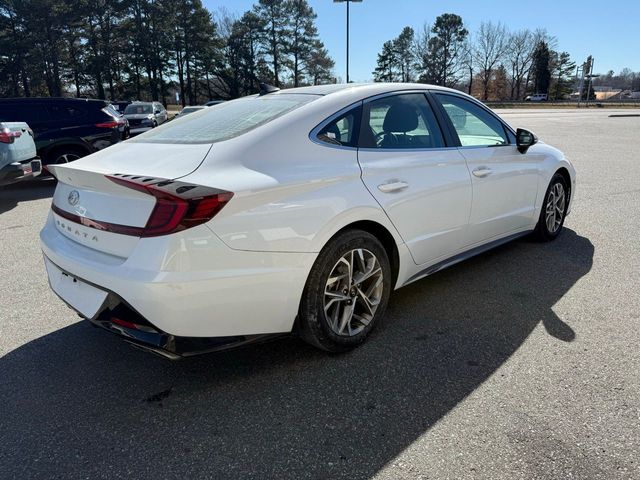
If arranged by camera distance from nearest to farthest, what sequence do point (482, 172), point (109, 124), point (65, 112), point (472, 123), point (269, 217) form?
point (269, 217)
point (482, 172)
point (472, 123)
point (65, 112)
point (109, 124)

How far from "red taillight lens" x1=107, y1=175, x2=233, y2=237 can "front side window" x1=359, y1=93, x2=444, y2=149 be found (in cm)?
114

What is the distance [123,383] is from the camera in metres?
2.74

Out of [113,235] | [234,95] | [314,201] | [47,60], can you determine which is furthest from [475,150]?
[234,95]

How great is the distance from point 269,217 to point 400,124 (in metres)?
1.51

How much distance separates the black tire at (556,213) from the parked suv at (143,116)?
56.5ft

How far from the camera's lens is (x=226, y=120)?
3.12 meters

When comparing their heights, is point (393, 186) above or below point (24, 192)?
above

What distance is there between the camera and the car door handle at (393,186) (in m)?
3.01

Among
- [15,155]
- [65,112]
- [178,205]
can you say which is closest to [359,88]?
[178,205]

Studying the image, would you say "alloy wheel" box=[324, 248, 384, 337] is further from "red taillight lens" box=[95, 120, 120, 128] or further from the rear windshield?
"red taillight lens" box=[95, 120, 120, 128]

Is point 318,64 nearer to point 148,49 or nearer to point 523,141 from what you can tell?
point 148,49

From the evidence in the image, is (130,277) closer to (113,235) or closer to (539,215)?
(113,235)

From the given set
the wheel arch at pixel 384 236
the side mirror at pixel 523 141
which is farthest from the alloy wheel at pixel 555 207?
the wheel arch at pixel 384 236

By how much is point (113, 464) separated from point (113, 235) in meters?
1.06
